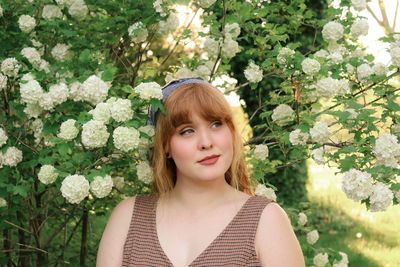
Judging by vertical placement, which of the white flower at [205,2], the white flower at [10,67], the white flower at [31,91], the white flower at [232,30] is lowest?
the white flower at [31,91]

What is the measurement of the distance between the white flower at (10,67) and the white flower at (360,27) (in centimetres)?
148

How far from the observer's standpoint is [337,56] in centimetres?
300

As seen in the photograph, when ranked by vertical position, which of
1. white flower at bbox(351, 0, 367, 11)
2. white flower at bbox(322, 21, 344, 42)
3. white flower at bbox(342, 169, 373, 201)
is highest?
white flower at bbox(351, 0, 367, 11)

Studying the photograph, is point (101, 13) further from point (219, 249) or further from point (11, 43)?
point (219, 249)

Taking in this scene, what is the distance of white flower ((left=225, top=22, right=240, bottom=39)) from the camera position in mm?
3250

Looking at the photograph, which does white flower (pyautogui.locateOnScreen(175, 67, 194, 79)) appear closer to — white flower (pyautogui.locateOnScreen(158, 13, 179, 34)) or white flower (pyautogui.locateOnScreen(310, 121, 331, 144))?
white flower (pyautogui.locateOnScreen(158, 13, 179, 34))

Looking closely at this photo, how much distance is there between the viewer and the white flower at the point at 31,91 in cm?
255

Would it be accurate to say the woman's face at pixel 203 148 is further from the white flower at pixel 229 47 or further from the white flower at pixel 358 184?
the white flower at pixel 229 47

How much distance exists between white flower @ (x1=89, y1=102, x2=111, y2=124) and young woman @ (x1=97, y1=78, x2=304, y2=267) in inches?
6.9

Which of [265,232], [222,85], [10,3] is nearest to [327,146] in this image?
[265,232]

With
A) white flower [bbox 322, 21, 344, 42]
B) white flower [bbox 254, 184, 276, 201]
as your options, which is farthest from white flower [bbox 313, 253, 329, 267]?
white flower [bbox 322, 21, 344, 42]

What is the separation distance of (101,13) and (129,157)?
1.33m

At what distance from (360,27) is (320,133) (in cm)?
77

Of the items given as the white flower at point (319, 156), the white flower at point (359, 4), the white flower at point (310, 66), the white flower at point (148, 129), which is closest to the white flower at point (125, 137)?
the white flower at point (148, 129)
